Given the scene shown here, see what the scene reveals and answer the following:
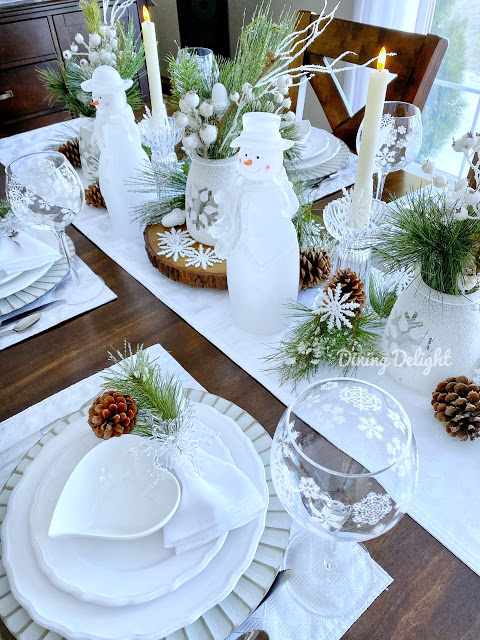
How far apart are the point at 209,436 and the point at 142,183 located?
49 cm

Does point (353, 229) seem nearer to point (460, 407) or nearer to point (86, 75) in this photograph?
point (460, 407)

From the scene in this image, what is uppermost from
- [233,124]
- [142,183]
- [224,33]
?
[233,124]

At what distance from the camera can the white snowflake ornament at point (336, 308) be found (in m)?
0.57

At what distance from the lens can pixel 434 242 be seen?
491 millimetres

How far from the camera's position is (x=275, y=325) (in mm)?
673

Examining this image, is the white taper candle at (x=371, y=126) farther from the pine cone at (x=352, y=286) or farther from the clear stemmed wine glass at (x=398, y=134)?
the clear stemmed wine glass at (x=398, y=134)

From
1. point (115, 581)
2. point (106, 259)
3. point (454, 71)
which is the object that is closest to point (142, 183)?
point (106, 259)

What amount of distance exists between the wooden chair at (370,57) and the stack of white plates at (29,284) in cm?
73

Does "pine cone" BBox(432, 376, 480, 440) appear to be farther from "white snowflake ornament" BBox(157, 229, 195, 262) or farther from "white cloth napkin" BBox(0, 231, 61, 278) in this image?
"white cloth napkin" BBox(0, 231, 61, 278)

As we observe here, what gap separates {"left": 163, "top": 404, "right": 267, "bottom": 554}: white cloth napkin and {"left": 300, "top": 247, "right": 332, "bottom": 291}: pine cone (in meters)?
0.33

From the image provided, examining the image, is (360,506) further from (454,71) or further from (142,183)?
(454,71)

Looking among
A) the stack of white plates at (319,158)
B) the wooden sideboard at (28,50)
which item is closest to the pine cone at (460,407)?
the stack of white plates at (319,158)

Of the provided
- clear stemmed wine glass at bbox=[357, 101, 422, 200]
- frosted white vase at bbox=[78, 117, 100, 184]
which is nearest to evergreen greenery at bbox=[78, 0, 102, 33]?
frosted white vase at bbox=[78, 117, 100, 184]

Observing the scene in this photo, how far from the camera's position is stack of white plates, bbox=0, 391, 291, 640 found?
1.22ft
